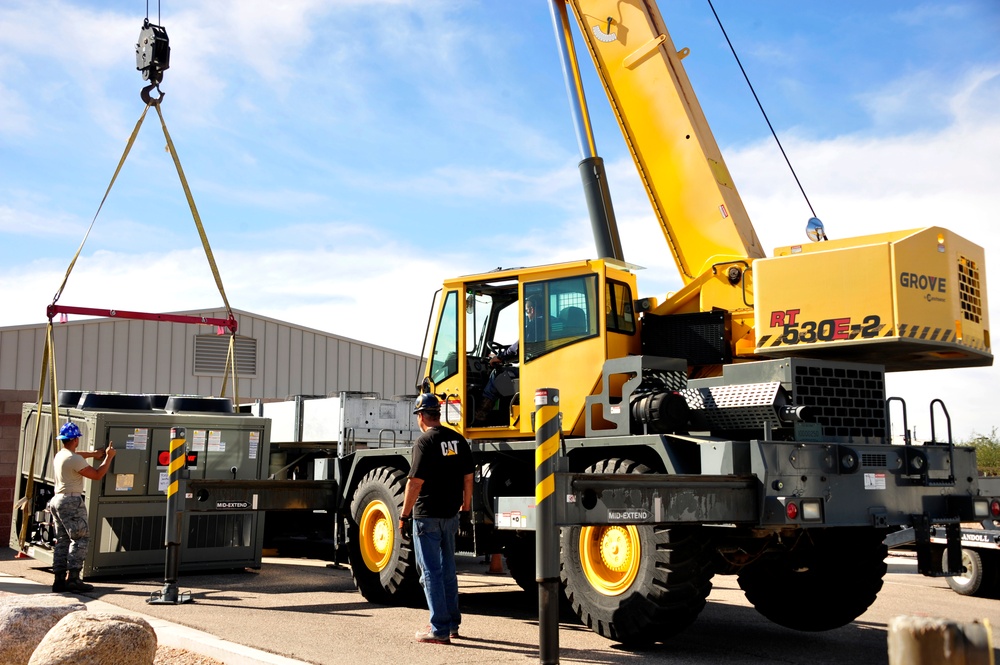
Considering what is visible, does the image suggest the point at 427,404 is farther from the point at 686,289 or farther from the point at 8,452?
the point at 8,452

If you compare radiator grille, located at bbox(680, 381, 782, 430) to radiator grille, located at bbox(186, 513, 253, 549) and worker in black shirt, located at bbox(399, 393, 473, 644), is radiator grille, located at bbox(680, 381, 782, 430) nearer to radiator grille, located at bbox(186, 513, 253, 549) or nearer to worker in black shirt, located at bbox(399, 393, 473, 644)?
worker in black shirt, located at bbox(399, 393, 473, 644)

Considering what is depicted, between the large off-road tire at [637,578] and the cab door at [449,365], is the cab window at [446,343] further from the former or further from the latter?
the large off-road tire at [637,578]

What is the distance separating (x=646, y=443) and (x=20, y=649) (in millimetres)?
4603

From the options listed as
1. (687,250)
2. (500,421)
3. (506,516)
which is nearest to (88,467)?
(500,421)

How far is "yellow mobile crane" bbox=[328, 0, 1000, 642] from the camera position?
7301 millimetres

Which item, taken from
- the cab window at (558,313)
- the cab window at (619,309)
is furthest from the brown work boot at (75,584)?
the cab window at (619,309)

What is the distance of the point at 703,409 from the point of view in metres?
8.05

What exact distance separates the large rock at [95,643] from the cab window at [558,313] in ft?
14.5

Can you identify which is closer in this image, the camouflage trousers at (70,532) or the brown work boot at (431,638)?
the brown work boot at (431,638)

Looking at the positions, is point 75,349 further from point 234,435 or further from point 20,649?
point 20,649

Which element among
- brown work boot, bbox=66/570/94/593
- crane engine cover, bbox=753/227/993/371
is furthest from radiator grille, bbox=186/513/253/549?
crane engine cover, bbox=753/227/993/371

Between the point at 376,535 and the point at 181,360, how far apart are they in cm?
1476

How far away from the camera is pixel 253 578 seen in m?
12.2

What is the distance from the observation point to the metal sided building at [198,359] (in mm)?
20875
